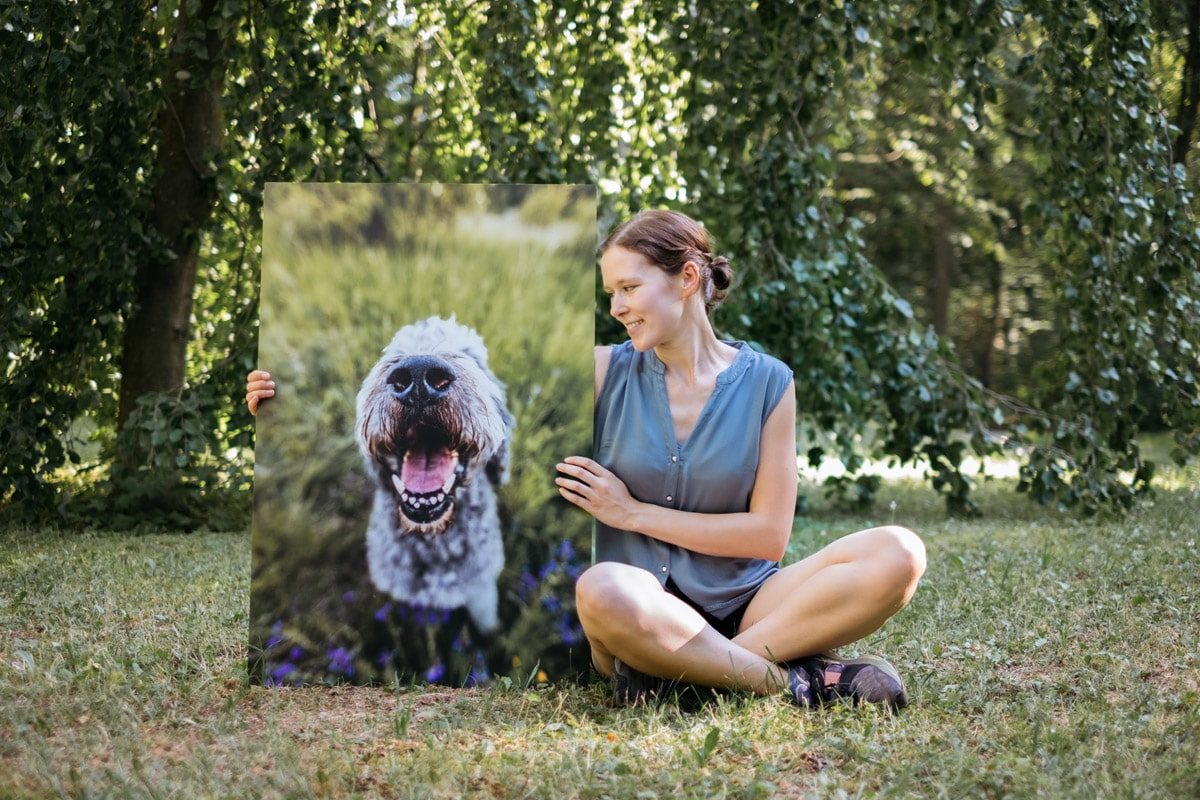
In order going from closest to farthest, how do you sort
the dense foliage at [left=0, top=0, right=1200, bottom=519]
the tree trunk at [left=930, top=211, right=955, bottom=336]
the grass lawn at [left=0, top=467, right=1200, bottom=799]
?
the grass lawn at [left=0, top=467, right=1200, bottom=799], the dense foliage at [left=0, top=0, right=1200, bottom=519], the tree trunk at [left=930, top=211, right=955, bottom=336]

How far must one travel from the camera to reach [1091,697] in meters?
2.42

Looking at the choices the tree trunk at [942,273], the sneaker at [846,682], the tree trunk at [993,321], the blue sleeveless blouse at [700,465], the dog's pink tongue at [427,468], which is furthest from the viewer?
the tree trunk at [993,321]

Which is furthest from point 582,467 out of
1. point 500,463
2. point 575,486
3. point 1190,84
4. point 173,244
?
point 1190,84

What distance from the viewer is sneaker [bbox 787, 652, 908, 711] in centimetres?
236

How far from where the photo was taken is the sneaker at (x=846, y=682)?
2.36m

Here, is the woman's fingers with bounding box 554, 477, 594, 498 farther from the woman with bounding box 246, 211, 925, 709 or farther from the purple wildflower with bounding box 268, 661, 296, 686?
the purple wildflower with bounding box 268, 661, 296, 686

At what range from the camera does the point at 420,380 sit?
258 cm

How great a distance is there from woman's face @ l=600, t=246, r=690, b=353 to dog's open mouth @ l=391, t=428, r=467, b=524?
1.54 ft

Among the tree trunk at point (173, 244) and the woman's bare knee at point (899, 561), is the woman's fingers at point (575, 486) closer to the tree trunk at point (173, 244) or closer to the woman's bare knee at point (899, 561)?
the woman's bare knee at point (899, 561)

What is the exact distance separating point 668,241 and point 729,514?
566 mm

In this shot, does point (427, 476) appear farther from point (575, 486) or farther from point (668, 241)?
point (668, 241)

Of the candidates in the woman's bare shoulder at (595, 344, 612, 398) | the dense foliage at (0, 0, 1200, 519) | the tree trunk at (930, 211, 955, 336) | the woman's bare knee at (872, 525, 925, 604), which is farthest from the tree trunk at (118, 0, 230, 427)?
the tree trunk at (930, 211, 955, 336)

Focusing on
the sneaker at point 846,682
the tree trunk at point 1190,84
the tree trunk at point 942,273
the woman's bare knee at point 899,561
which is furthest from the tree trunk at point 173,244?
the tree trunk at point 942,273

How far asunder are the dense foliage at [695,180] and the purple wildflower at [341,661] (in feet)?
7.17
